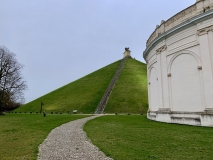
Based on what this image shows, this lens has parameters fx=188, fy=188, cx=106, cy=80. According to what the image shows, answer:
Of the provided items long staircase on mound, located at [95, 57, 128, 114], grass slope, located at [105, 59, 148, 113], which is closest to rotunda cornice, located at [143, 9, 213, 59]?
grass slope, located at [105, 59, 148, 113]

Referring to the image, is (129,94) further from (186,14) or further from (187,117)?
(186,14)

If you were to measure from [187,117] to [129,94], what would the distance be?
30288 millimetres

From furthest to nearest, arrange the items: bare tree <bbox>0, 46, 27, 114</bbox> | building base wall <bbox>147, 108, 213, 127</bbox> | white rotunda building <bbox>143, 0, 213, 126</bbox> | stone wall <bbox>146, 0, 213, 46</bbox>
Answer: bare tree <bbox>0, 46, 27, 114</bbox>
stone wall <bbox>146, 0, 213, 46</bbox>
white rotunda building <bbox>143, 0, 213, 126</bbox>
building base wall <bbox>147, 108, 213, 127</bbox>

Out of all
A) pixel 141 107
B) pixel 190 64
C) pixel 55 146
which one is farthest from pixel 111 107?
pixel 55 146

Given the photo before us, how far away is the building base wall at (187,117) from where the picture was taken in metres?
13.7

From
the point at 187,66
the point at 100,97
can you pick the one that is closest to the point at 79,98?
the point at 100,97

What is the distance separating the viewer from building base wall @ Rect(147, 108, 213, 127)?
13.7 metres

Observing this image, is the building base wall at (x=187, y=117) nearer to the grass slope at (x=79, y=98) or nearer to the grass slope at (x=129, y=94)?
the grass slope at (x=129, y=94)

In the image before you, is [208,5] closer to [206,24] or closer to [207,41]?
[206,24]

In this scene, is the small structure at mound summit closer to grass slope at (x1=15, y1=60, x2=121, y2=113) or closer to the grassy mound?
the grassy mound

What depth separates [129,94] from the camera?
4575cm

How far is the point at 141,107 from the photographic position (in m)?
39.1

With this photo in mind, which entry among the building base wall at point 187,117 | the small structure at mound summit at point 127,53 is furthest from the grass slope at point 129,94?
the small structure at mound summit at point 127,53

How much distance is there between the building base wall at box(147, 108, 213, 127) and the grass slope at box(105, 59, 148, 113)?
19859 mm
